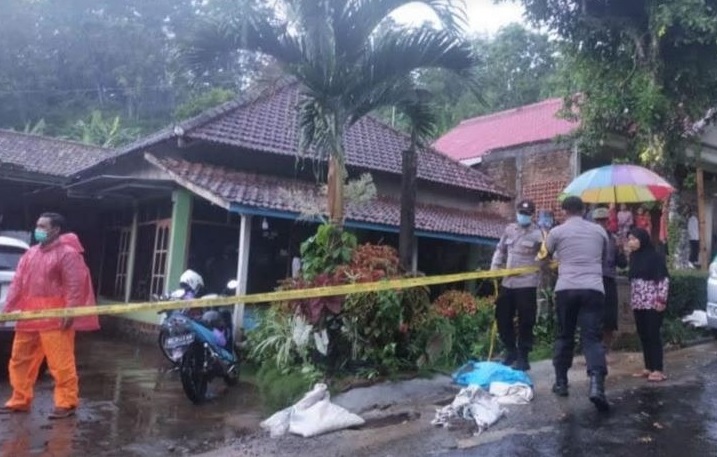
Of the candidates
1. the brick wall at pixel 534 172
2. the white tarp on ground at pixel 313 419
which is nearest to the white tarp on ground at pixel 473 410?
the white tarp on ground at pixel 313 419

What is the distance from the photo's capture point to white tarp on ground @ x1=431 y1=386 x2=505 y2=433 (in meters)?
5.35

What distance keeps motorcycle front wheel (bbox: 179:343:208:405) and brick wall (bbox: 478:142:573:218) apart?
33.7 ft

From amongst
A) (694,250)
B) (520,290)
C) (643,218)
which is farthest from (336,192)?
(694,250)

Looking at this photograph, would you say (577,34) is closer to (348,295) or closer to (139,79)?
(348,295)

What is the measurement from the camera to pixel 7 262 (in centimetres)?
811

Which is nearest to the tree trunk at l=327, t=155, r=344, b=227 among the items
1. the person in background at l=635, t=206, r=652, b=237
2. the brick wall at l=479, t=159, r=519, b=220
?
the person in background at l=635, t=206, r=652, b=237

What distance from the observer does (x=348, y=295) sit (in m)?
7.04

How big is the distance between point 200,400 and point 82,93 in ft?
105

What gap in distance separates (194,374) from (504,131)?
14262 millimetres

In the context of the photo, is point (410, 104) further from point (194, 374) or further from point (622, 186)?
point (194, 374)

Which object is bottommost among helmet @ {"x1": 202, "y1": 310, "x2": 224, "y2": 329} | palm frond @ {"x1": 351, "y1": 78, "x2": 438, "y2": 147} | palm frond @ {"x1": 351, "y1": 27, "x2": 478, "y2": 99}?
helmet @ {"x1": 202, "y1": 310, "x2": 224, "y2": 329}

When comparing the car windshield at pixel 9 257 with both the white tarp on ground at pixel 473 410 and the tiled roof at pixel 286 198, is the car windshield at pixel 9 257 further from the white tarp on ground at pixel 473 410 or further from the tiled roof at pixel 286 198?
the white tarp on ground at pixel 473 410

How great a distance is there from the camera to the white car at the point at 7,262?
7.81 m

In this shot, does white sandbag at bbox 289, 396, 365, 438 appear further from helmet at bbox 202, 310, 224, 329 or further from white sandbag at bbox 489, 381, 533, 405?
helmet at bbox 202, 310, 224, 329
